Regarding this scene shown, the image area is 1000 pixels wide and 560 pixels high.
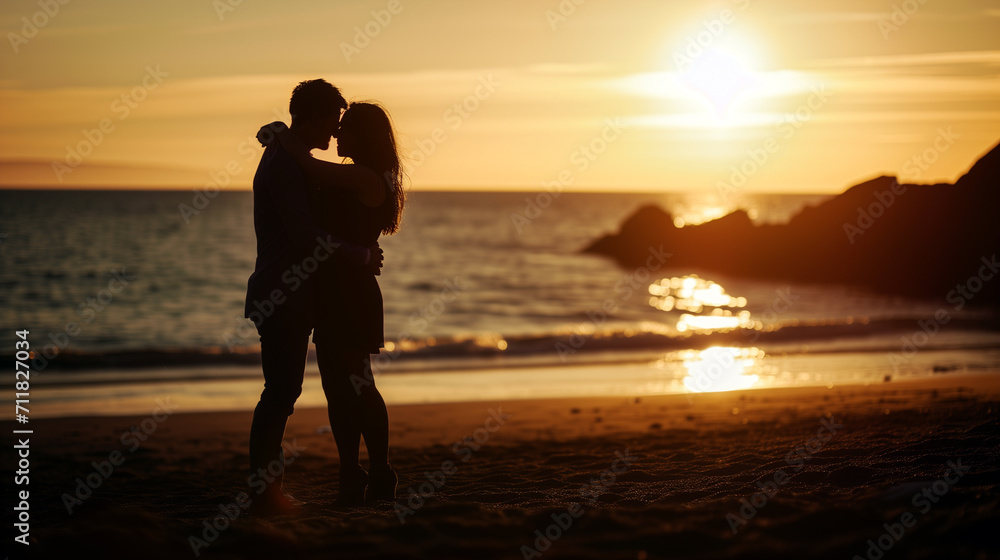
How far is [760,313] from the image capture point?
23.5 metres

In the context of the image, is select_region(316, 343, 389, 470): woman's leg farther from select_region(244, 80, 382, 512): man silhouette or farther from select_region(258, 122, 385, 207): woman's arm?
select_region(258, 122, 385, 207): woman's arm

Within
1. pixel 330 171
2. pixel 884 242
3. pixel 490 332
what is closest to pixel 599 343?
pixel 490 332

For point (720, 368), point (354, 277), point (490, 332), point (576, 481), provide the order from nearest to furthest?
point (354, 277) → point (576, 481) → point (720, 368) → point (490, 332)

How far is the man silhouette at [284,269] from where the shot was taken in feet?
12.7

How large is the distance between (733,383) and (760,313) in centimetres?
1219

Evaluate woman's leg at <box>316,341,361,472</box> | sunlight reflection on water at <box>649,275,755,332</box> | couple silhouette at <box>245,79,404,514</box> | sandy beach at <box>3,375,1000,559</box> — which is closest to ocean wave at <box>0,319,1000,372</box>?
sunlight reflection on water at <box>649,275,755,332</box>

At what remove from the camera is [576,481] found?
5250mm

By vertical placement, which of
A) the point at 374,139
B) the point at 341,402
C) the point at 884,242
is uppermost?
the point at 884,242

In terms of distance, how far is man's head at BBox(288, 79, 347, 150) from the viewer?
13.1ft

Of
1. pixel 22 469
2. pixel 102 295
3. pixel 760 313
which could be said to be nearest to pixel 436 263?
pixel 102 295

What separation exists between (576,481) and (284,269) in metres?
2.46

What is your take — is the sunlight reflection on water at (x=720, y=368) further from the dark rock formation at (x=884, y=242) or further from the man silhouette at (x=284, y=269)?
the dark rock formation at (x=884, y=242)

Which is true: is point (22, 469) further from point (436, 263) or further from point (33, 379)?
point (436, 263)

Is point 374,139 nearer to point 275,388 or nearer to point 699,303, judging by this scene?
point 275,388
